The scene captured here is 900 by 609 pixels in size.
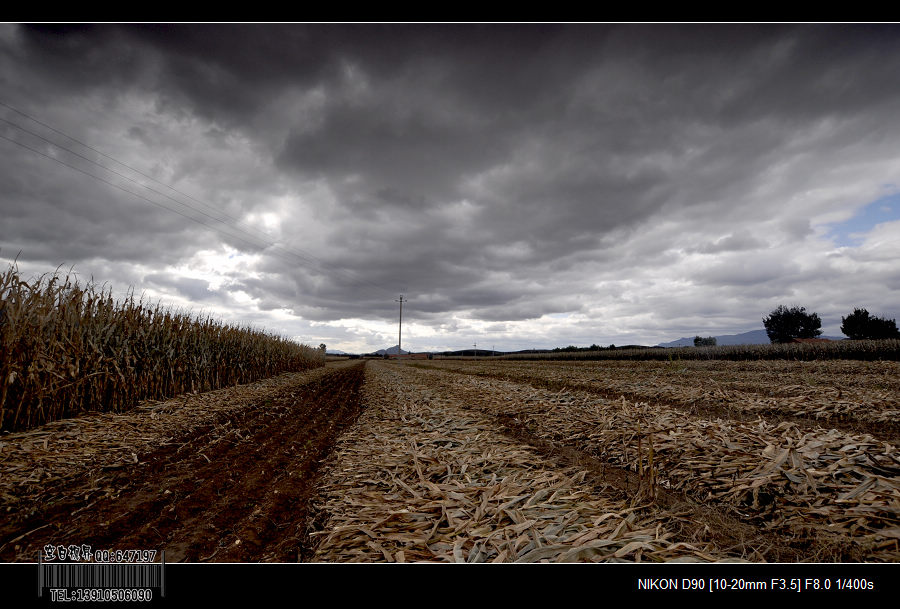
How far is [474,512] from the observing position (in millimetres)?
3561

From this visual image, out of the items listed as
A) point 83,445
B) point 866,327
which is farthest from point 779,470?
point 866,327

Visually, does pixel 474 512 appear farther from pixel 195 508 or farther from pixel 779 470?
pixel 779 470

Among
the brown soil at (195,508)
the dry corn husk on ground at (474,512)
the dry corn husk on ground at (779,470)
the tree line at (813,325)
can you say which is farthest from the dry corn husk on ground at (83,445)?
the tree line at (813,325)

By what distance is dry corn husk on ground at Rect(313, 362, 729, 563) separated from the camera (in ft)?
9.17

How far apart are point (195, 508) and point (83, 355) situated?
784 cm
